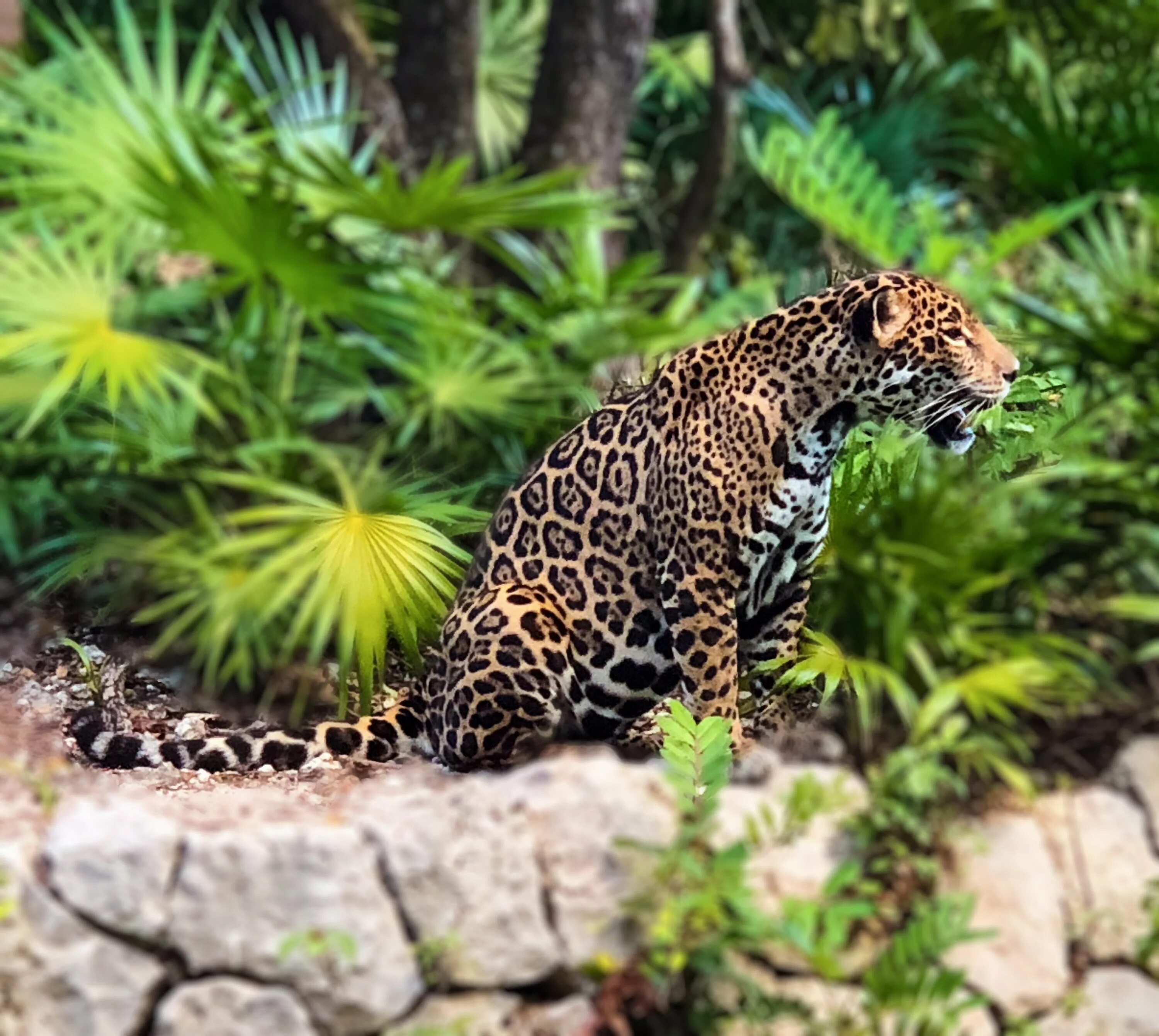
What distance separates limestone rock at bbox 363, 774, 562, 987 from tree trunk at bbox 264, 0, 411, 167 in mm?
1331

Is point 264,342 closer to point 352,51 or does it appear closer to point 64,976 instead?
point 64,976

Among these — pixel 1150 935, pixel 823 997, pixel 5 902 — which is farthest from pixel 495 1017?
pixel 1150 935

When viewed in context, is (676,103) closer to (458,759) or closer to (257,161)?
(257,161)

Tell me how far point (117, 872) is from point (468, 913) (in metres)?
0.55

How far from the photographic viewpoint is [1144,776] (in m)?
2.62

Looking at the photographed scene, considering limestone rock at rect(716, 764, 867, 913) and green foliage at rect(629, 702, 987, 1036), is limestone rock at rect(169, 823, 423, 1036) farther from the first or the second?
limestone rock at rect(716, 764, 867, 913)

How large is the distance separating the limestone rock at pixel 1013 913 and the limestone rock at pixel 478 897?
2.56ft

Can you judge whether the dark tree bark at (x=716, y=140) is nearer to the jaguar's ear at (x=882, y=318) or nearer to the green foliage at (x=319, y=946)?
the green foliage at (x=319, y=946)

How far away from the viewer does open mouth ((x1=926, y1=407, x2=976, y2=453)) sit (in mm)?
Result: 513

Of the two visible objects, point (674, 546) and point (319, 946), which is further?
point (319, 946)

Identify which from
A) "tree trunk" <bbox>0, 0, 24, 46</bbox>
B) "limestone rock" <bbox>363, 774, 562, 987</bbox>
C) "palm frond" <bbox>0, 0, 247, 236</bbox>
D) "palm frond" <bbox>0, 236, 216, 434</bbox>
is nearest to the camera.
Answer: "palm frond" <bbox>0, 236, 216, 434</bbox>

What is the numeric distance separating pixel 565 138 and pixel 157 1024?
5.69ft

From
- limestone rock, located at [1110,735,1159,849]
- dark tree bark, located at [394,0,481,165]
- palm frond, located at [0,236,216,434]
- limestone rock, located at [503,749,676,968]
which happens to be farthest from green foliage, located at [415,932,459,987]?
dark tree bark, located at [394,0,481,165]

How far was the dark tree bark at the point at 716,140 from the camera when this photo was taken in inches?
110
